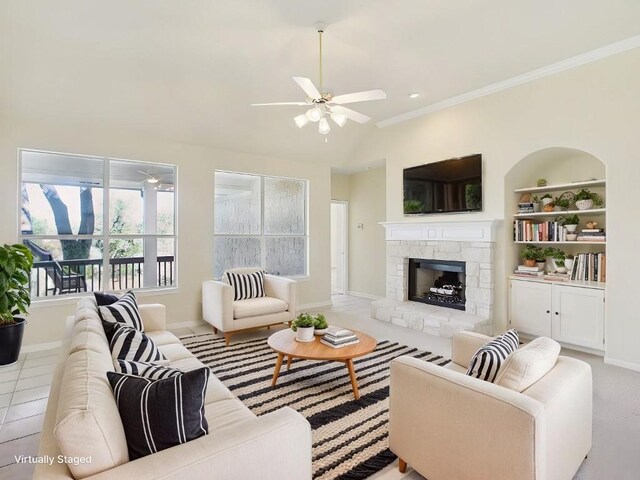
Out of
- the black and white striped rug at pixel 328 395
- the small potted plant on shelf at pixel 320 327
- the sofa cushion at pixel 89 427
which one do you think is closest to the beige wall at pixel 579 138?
the black and white striped rug at pixel 328 395

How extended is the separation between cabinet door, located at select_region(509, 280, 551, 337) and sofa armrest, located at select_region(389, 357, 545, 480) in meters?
3.09

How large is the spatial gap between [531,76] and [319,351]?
393 centimetres

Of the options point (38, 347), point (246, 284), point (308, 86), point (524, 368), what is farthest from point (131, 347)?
point (38, 347)

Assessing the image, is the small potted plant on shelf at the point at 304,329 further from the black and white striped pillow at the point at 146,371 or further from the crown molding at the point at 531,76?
the crown molding at the point at 531,76

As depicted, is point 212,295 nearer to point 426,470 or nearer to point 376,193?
point 426,470

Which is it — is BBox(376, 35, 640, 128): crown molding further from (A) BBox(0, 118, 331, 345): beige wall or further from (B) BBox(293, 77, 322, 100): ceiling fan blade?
(B) BBox(293, 77, 322, 100): ceiling fan blade

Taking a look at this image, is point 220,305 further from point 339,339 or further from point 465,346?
point 465,346

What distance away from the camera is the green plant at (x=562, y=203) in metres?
4.28

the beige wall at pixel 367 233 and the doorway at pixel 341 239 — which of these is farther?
the doorway at pixel 341 239

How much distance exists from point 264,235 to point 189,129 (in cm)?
198

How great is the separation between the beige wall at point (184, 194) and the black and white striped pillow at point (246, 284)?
2.14 feet

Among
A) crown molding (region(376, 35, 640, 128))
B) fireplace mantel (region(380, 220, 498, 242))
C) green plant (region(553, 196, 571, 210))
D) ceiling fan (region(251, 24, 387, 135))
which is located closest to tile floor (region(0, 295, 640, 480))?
A: fireplace mantel (region(380, 220, 498, 242))

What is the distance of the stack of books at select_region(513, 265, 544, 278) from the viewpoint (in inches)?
171

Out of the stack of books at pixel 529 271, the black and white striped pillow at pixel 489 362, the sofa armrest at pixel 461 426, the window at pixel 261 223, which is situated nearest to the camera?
the sofa armrest at pixel 461 426
